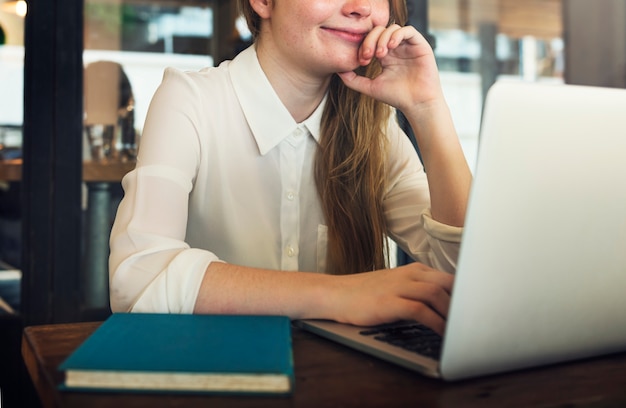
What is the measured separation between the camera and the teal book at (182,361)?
0.59m

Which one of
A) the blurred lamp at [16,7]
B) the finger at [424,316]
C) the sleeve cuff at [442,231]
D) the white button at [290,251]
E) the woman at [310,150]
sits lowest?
the finger at [424,316]

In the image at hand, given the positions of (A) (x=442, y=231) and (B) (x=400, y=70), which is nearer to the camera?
(A) (x=442, y=231)

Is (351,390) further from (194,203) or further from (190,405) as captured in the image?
(194,203)

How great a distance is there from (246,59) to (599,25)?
242cm

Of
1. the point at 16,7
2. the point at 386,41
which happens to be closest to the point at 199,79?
the point at 386,41

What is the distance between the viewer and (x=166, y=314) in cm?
84

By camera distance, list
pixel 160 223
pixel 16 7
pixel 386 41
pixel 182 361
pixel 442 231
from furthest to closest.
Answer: pixel 16 7 < pixel 386 41 < pixel 442 231 < pixel 160 223 < pixel 182 361

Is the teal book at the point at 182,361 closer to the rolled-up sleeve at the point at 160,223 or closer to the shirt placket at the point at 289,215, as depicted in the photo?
the rolled-up sleeve at the point at 160,223

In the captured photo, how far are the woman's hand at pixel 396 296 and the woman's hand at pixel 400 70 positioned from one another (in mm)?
521

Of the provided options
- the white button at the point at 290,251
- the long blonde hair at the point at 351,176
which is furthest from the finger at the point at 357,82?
the white button at the point at 290,251

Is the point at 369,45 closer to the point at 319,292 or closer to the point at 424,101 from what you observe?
the point at 424,101

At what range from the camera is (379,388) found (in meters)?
0.64

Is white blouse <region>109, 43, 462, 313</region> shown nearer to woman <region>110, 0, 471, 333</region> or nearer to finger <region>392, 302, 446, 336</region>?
woman <region>110, 0, 471, 333</region>

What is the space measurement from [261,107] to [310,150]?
0.46ft
